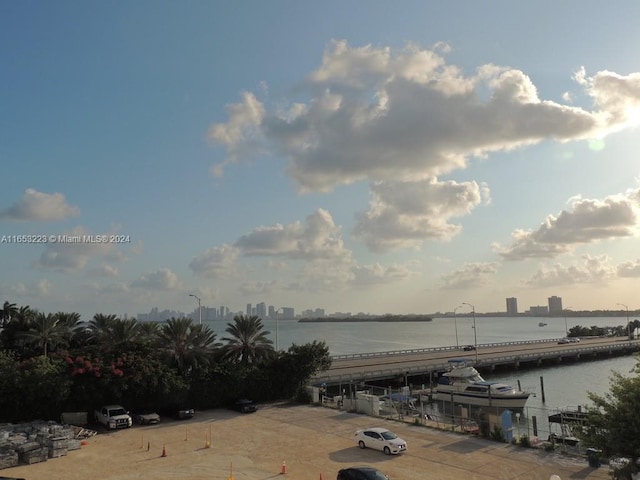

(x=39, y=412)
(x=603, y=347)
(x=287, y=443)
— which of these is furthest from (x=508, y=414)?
(x=603, y=347)

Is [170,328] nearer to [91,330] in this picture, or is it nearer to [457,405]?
[91,330]

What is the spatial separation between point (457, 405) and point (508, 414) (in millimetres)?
24886

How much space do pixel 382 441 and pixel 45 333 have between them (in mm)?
44179

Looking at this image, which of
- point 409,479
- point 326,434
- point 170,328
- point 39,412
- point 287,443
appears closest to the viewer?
point 409,479

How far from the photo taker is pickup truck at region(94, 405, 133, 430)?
37.0 metres

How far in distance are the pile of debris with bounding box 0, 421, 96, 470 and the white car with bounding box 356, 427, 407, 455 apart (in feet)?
60.1

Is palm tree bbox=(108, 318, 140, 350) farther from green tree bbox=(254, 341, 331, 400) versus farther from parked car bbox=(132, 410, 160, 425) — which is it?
green tree bbox=(254, 341, 331, 400)

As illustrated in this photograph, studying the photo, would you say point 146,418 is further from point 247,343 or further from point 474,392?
point 474,392

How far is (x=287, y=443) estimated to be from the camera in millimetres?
31734

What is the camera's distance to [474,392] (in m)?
53.9

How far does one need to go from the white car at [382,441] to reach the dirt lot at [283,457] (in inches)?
18.1

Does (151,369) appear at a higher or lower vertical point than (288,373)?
higher

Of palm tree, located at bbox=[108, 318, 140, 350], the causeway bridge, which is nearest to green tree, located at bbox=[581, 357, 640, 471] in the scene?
the causeway bridge

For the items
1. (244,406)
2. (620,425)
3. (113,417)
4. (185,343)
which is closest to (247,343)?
(185,343)
